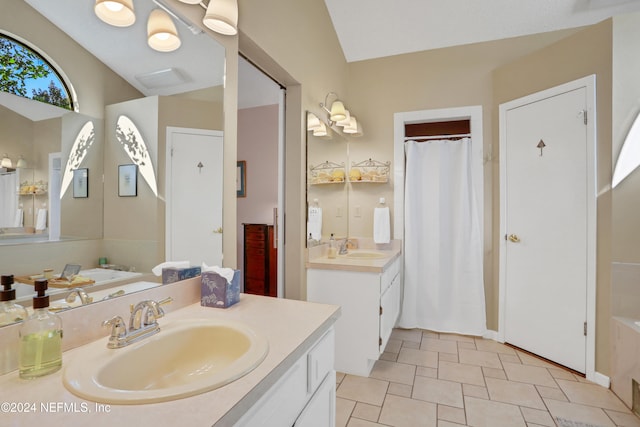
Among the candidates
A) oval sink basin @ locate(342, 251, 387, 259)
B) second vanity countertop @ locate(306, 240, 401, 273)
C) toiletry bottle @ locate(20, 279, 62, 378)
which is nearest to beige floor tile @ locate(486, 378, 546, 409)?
second vanity countertop @ locate(306, 240, 401, 273)

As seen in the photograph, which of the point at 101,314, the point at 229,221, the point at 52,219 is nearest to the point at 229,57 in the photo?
the point at 229,221

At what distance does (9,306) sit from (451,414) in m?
2.16

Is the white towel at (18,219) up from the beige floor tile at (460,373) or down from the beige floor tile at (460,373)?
up

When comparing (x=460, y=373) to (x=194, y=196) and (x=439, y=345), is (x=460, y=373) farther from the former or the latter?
(x=194, y=196)

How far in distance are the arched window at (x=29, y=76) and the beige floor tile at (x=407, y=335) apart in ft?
9.98

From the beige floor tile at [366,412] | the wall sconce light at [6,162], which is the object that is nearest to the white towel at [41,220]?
the wall sconce light at [6,162]

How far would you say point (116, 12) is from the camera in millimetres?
1050

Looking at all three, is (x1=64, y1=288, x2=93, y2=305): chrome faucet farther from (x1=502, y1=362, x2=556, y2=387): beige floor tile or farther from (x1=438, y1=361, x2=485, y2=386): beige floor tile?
(x1=502, y1=362, x2=556, y2=387): beige floor tile

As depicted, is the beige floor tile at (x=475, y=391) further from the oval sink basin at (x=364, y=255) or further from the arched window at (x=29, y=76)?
the arched window at (x=29, y=76)

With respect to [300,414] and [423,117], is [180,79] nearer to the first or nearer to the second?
[300,414]

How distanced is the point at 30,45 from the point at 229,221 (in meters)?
0.91

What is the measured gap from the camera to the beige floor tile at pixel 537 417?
1.85 m

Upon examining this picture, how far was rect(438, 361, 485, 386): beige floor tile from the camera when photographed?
7.63ft

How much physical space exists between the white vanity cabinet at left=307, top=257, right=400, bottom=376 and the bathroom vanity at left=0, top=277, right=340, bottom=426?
1.09 m
